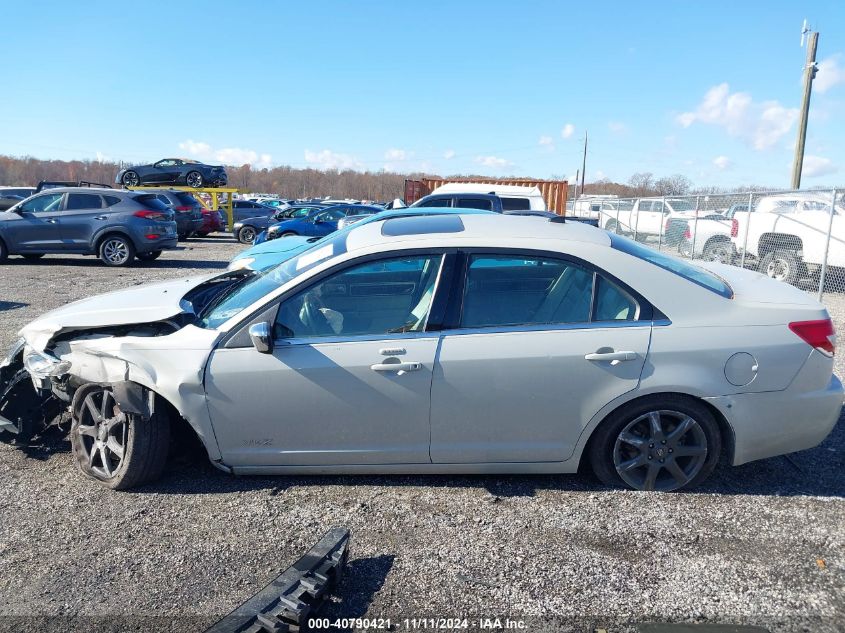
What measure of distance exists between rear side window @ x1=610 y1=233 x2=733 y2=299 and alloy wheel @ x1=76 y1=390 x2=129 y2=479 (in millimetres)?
2981

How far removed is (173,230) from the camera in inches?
585

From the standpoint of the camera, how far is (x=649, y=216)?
18562 millimetres

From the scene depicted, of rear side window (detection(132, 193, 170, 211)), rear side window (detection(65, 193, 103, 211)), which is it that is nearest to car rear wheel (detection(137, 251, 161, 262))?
rear side window (detection(132, 193, 170, 211))

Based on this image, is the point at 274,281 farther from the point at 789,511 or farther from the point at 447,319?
the point at 789,511

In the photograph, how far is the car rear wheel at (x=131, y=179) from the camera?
22.8 metres

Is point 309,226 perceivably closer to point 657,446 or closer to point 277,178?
point 657,446

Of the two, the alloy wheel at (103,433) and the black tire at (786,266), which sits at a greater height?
the black tire at (786,266)

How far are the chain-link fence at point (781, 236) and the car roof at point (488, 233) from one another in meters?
7.07

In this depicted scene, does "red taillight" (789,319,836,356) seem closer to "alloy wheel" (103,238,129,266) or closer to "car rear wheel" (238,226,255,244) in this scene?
"alloy wheel" (103,238,129,266)

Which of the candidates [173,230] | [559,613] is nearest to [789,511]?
[559,613]

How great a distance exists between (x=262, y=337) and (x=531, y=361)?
4.57 ft

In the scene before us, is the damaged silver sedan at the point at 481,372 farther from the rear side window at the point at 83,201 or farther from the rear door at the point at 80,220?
the rear side window at the point at 83,201

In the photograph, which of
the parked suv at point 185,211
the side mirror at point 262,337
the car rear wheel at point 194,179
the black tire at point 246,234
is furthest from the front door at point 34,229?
the side mirror at point 262,337

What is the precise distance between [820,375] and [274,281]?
3.08m
